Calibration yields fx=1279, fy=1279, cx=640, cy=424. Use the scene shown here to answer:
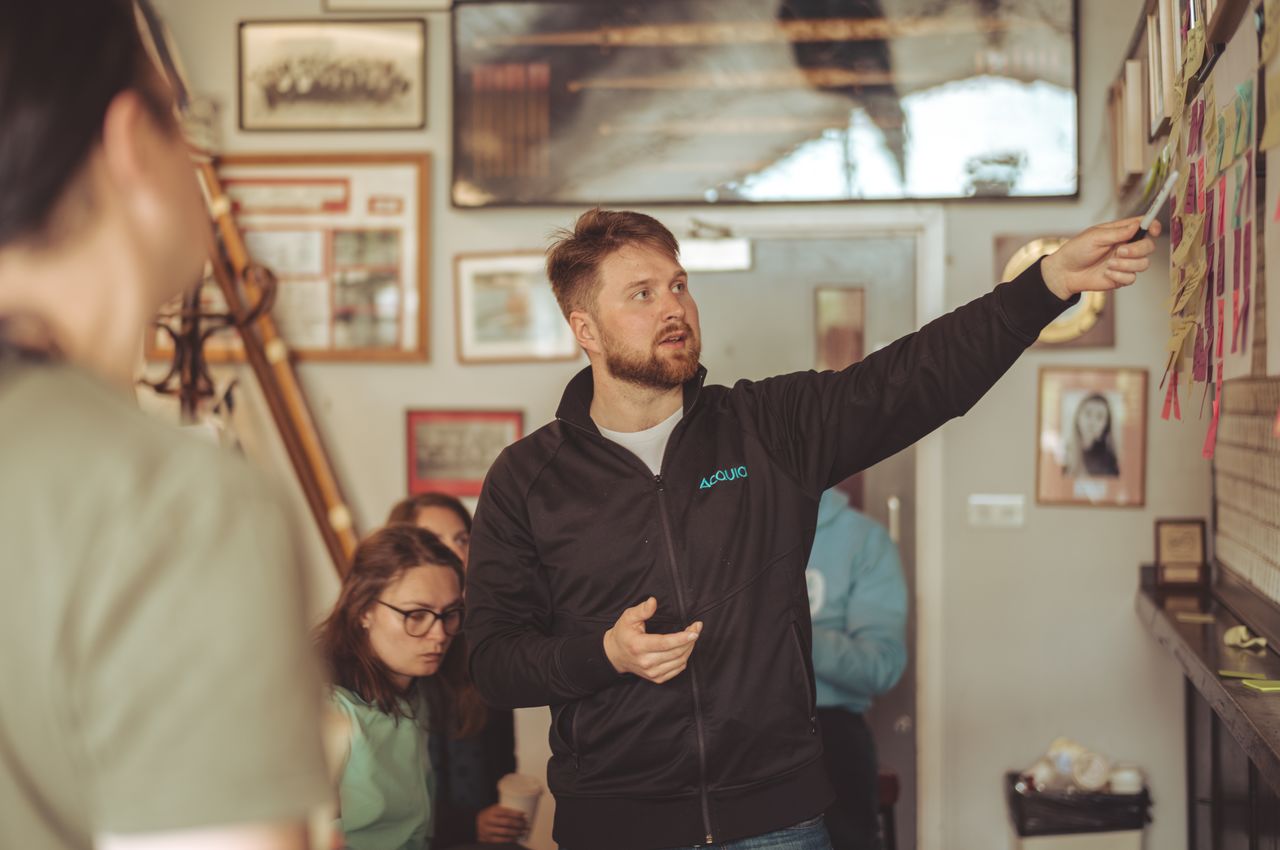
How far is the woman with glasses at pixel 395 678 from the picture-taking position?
2219 mm

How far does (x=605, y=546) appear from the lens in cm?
198

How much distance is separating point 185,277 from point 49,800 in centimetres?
31

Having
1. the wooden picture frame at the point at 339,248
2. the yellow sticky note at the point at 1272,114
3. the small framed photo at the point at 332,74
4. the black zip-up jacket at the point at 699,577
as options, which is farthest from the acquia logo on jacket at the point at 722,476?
the small framed photo at the point at 332,74

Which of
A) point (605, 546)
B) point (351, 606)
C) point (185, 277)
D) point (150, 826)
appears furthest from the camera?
point (351, 606)

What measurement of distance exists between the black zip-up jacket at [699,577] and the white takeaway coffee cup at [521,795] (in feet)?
1.58

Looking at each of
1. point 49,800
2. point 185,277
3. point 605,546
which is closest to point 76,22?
point 185,277

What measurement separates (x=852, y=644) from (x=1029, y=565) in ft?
3.15

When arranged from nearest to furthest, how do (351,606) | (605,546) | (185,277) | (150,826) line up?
(150,826) → (185,277) → (605,546) → (351,606)

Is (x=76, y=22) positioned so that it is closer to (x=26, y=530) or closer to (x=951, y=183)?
(x=26, y=530)

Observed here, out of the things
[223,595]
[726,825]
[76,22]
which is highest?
[76,22]

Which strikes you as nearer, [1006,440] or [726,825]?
[726,825]

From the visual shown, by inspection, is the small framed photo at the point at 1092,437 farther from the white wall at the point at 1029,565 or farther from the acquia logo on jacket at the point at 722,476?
the acquia logo on jacket at the point at 722,476

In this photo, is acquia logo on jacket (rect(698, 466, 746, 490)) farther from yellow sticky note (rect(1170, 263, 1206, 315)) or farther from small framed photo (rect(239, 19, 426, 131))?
small framed photo (rect(239, 19, 426, 131))

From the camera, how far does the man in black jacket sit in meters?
1.86
